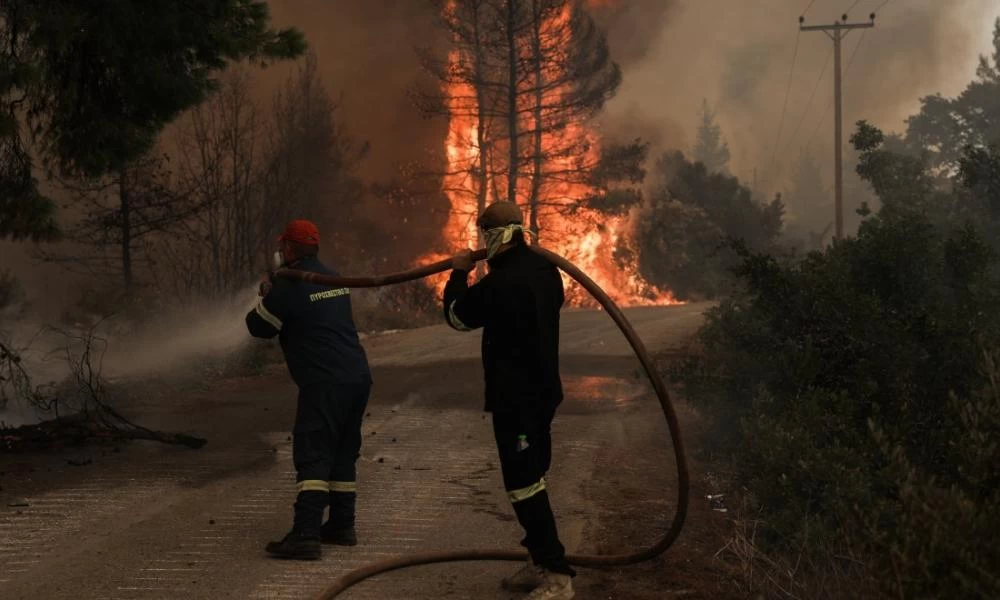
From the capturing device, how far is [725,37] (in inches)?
5128

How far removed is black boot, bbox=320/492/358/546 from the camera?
276 inches

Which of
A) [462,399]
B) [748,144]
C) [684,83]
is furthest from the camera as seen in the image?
[748,144]

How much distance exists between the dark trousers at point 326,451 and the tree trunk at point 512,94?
2693cm

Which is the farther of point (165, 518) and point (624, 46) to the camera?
point (624, 46)

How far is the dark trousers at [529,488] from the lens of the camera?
594 centimetres

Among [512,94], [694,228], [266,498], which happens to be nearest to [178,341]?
[266,498]

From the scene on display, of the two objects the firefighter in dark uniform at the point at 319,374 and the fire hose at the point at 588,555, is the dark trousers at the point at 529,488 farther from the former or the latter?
the firefighter in dark uniform at the point at 319,374

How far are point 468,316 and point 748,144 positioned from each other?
409ft

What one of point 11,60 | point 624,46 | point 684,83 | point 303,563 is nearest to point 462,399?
point 11,60

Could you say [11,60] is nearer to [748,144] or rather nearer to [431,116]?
[431,116]

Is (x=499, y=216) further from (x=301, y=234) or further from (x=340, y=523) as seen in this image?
(x=340, y=523)

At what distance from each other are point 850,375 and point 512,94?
25.8m

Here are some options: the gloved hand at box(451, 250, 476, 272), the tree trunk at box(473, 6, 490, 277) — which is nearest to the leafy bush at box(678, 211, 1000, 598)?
the gloved hand at box(451, 250, 476, 272)

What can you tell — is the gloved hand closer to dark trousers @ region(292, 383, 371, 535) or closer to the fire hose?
the fire hose
